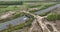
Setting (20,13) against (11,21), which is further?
(20,13)

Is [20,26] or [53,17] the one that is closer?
[20,26]

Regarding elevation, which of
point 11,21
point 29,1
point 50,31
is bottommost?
point 50,31

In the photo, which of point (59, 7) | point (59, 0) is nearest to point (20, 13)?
point (59, 7)

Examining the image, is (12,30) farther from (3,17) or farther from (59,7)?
(59,7)

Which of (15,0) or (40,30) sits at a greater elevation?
(15,0)

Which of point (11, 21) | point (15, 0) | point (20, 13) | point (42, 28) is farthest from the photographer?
point (15, 0)

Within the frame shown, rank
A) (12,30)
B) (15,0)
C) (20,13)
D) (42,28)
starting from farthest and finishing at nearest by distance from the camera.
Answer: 1. (15,0)
2. (20,13)
3. (12,30)
4. (42,28)

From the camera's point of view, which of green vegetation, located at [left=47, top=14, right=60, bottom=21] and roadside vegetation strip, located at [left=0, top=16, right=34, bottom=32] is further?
green vegetation, located at [left=47, top=14, right=60, bottom=21]

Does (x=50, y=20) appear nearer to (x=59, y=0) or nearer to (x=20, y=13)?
(x=20, y=13)

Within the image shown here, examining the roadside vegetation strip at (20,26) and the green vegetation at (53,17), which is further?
the green vegetation at (53,17)

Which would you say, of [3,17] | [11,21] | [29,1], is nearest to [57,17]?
[11,21]
